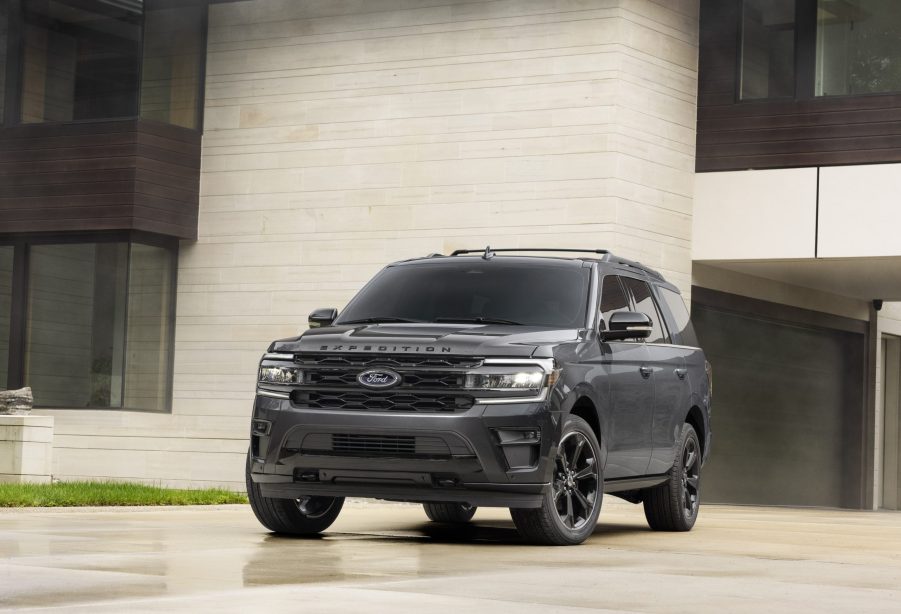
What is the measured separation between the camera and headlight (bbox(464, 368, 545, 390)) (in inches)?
389

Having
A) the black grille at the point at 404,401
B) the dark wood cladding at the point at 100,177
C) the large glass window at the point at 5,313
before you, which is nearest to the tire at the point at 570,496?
the black grille at the point at 404,401

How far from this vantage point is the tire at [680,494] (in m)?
12.5

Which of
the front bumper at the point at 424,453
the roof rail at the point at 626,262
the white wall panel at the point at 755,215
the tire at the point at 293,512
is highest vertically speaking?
the white wall panel at the point at 755,215

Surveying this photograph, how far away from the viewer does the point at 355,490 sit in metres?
9.99

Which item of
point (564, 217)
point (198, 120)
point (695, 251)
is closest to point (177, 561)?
point (564, 217)

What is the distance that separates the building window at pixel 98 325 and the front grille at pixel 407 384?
39.8 ft

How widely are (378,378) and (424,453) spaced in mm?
564

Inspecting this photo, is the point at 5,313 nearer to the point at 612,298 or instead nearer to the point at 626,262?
the point at 626,262

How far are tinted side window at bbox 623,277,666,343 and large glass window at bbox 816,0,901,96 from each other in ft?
29.6

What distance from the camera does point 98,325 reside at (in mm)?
21672

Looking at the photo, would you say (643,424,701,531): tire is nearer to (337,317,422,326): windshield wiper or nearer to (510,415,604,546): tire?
(510,415,604,546): tire

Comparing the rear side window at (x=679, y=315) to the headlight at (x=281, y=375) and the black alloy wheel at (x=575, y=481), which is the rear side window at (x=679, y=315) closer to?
the black alloy wheel at (x=575, y=481)

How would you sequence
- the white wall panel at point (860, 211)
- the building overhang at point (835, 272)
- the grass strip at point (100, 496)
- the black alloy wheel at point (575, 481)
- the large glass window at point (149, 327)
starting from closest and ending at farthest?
the black alloy wheel at point (575, 481) → the grass strip at point (100, 496) → the white wall panel at point (860, 211) → the building overhang at point (835, 272) → the large glass window at point (149, 327)

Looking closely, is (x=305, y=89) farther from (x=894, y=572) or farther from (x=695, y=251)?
(x=894, y=572)
